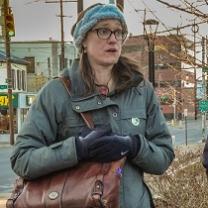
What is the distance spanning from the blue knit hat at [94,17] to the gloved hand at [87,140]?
0.45 metres

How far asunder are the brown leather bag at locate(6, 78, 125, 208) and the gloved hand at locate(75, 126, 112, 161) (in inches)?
1.7

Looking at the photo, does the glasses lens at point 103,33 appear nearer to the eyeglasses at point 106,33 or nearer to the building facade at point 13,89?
the eyeglasses at point 106,33

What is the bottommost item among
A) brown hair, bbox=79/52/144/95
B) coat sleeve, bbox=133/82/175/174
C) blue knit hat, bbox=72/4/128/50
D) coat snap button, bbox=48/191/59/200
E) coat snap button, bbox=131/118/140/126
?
coat snap button, bbox=48/191/59/200

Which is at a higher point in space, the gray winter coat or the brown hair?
the brown hair

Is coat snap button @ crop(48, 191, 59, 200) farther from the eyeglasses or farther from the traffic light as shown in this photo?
the traffic light

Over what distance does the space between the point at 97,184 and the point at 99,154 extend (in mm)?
121

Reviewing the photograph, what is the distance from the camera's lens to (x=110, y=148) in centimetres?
215

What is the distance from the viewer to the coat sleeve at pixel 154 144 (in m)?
2.28

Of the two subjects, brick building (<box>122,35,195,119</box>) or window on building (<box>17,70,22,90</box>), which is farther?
window on building (<box>17,70,22,90</box>)

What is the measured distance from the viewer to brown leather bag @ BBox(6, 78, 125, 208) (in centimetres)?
208

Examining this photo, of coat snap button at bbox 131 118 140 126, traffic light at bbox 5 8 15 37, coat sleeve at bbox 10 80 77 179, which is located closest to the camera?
coat sleeve at bbox 10 80 77 179

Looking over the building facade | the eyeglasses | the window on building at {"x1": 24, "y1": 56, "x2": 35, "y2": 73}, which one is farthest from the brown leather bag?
the window on building at {"x1": 24, "y1": 56, "x2": 35, "y2": 73}

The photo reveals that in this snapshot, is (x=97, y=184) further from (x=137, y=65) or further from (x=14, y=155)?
(x=137, y=65)

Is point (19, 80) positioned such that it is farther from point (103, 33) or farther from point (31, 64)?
point (103, 33)
